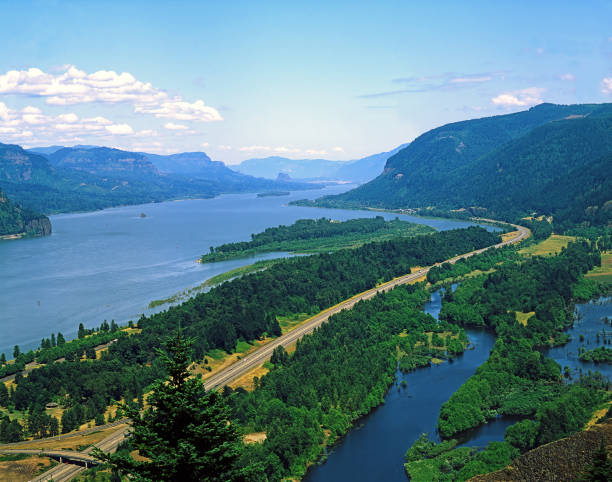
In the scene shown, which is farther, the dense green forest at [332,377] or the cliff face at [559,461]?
the dense green forest at [332,377]

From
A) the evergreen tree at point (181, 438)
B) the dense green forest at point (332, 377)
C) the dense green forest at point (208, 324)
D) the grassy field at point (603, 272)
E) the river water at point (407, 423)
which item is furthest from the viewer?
the grassy field at point (603, 272)

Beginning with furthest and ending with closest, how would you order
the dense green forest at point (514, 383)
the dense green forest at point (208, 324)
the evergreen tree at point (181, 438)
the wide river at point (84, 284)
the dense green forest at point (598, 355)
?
1. the wide river at point (84, 284)
2. the dense green forest at point (598, 355)
3. the dense green forest at point (208, 324)
4. the dense green forest at point (514, 383)
5. the evergreen tree at point (181, 438)

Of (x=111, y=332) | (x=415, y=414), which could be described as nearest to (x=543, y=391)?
(x=415, y=414)

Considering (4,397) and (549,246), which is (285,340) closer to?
(4,397)

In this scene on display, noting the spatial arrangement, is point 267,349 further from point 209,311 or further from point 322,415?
point 322,415

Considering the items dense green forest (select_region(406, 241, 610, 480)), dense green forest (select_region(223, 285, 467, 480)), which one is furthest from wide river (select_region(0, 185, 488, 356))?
dense green forest (select_region(406, 241, 610, 480))

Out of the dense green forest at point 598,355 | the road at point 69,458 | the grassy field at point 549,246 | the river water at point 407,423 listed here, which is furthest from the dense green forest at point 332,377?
the grassy field at point 549,246

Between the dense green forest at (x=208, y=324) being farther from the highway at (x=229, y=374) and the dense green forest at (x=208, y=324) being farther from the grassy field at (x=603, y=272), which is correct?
the grassy field at (x=603, y=272)
